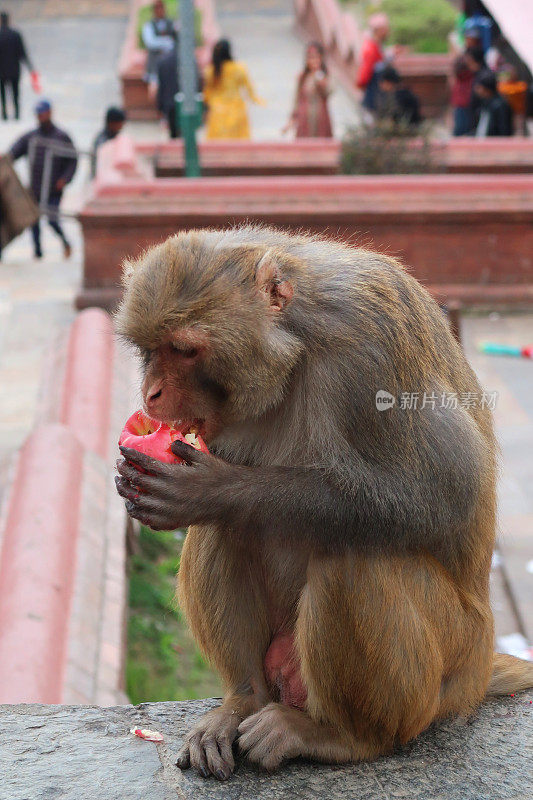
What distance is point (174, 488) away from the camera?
9.97 feet

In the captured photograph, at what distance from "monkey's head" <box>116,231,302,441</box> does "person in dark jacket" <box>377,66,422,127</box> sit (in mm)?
11258

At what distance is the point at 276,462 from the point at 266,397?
254mm

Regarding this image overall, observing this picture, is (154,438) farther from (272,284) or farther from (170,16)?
(170,16)

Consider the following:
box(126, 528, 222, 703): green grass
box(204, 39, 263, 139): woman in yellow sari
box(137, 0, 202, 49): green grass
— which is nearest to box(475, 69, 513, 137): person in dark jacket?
box(204, 39, 263, 139): woman in yellow sari

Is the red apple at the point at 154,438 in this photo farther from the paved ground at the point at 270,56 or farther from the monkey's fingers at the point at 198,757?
the paved ground at the point at 270,56

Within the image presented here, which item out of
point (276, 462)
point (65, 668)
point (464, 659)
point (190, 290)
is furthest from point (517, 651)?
point (190, 290)

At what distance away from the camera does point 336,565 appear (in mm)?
3041

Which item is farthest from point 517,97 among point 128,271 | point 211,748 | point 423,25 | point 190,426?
point 211,748

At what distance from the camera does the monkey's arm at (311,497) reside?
9.95 feet

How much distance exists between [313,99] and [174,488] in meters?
12.3

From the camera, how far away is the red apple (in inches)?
123

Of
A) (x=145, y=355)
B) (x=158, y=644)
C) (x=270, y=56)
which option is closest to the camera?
(x=145, y=355)

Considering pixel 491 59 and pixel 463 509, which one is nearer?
pixel 463 509

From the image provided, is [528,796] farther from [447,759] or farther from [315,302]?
[315,302]
